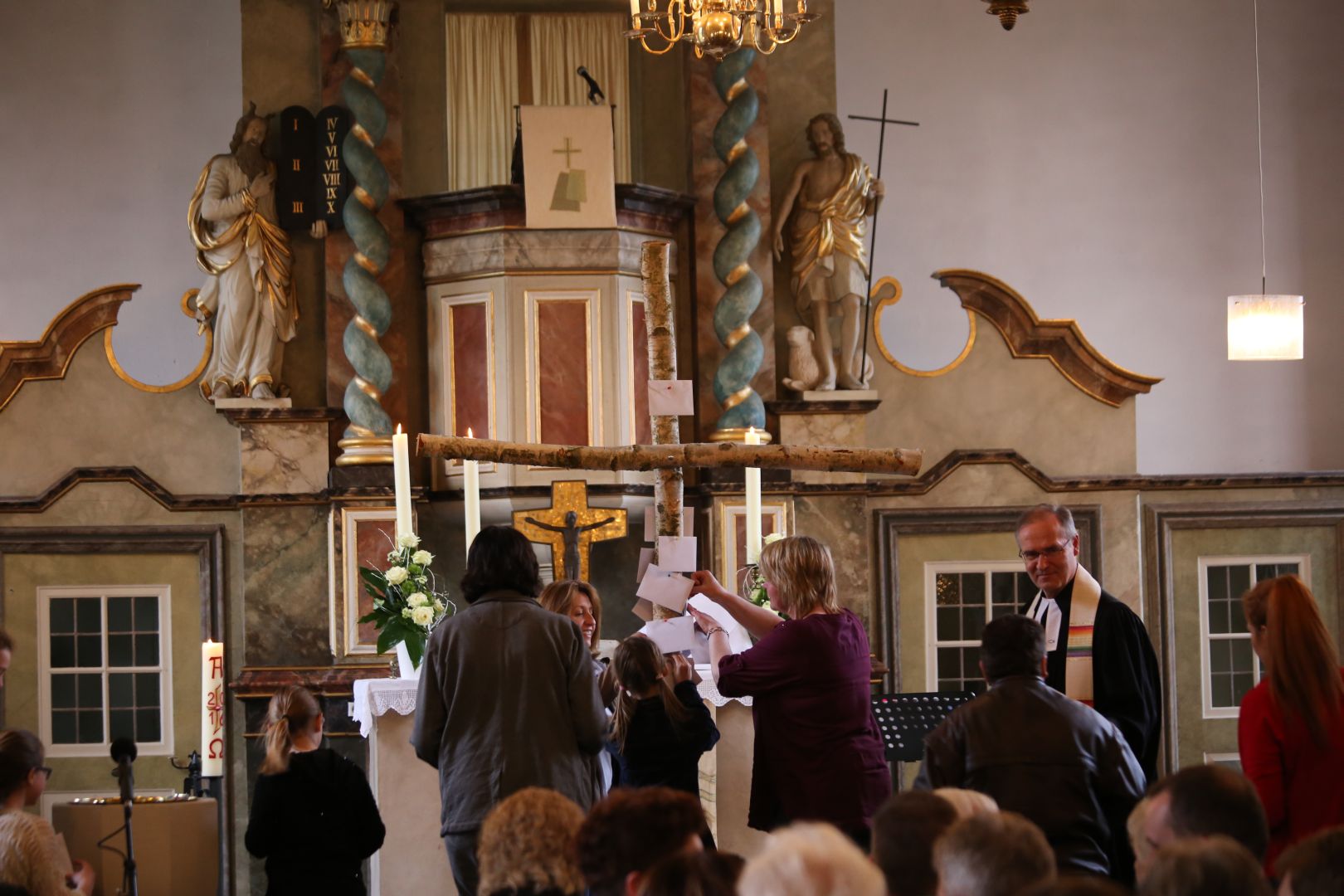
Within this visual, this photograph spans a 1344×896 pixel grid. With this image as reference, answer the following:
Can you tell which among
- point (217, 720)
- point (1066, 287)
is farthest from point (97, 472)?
point (1066, 287)

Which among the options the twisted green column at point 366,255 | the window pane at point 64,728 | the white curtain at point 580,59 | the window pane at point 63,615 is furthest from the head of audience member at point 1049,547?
the window pane at point 64,728

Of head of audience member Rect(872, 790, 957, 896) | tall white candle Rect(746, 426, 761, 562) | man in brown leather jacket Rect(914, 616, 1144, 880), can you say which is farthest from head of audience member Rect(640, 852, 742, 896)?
tall white candle Rect(746, 426, 761, 562)

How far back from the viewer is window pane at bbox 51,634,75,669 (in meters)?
9.51

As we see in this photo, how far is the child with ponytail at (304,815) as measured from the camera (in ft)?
16.0

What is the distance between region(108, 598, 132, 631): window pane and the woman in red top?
7046 mm

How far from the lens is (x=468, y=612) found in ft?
15.3

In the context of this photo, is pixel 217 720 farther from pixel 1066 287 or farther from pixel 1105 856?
pixel 1066 287

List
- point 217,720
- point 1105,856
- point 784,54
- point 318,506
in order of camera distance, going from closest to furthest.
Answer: point 1105,856 < point 217,720 < point 318,506 < point 784,54

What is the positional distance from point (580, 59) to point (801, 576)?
6302 millimetres

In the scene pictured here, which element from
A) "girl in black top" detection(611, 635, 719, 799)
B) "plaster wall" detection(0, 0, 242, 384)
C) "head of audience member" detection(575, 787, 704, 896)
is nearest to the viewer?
"head of audience member" detection(575, 787, 704, 896)

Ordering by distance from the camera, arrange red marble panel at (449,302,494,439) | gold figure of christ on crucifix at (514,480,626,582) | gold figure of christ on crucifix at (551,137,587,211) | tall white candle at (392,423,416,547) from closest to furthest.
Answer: tall white candle at (392,423,416,547) < gold figure of christ on crucifix at (514,480,626,582) < gold figure of christ on crucifix at (551,137,587,211) < red marble panel at (449,302,494,439)

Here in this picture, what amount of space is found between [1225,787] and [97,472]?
24.9ft

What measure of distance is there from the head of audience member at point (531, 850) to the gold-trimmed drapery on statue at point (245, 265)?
253 inches

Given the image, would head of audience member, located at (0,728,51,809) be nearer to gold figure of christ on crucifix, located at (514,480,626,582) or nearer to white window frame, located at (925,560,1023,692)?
gold figure of christ on crucifix, located at (514,480,626,582)
